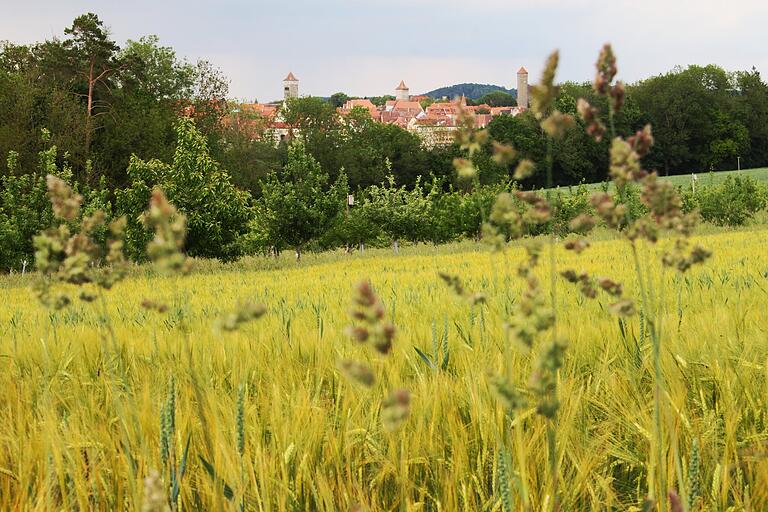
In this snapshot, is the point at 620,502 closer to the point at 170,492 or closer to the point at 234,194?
the point at 170,492

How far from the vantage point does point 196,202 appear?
21.5 m

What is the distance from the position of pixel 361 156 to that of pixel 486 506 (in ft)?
220

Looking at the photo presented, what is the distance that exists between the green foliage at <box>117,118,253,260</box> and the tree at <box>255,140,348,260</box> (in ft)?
3.94

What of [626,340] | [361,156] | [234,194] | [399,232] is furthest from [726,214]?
[361,156]

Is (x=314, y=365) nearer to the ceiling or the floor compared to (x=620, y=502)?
nearer to the ceiling

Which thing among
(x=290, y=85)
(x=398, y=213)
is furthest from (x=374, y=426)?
(x=290, y=85)

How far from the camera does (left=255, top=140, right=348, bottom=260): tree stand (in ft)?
76.6

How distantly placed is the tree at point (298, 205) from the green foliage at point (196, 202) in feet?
A: 3.94

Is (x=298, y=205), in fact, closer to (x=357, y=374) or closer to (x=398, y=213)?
(x=398, y=213)

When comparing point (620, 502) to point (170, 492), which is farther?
point (620, 502)

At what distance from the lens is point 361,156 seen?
68250mm

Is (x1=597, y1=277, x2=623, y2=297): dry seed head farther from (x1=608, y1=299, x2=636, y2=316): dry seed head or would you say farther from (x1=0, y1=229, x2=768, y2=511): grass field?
(x1=0, y1=229, x2=768, y2=511): grass field

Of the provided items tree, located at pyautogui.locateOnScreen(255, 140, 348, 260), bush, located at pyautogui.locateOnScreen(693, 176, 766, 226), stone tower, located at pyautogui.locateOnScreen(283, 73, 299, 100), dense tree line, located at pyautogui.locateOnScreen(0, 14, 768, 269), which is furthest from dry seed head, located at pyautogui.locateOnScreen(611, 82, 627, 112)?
stone tower, located at pyautogui.locateOnScreen(283, 73, 299, 100)

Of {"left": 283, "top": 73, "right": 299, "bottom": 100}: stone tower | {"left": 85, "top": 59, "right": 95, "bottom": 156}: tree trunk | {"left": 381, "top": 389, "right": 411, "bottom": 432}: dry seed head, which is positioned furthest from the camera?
{"left": 283, "top": 73, "right": 299, "bottom": 100}: stone tower
